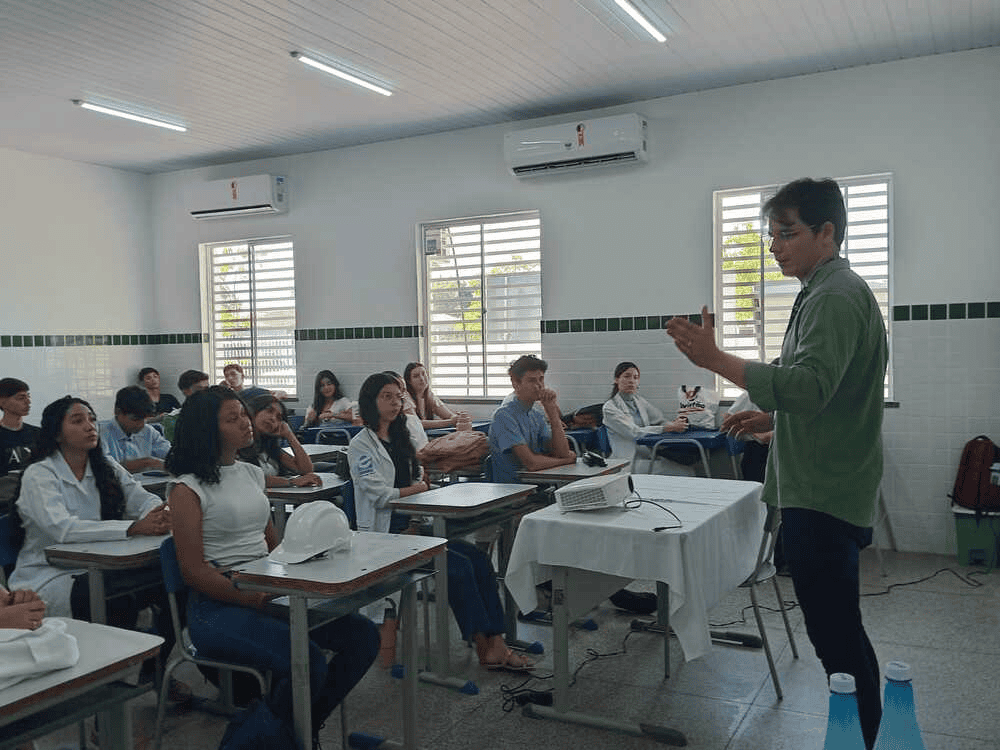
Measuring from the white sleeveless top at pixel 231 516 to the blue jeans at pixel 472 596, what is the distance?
95 centimetres

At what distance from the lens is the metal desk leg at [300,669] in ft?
7.97

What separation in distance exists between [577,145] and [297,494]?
12.5 feet

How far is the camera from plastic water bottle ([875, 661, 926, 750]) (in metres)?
1.03

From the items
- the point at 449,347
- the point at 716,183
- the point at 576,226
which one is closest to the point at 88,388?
the point at 449,347

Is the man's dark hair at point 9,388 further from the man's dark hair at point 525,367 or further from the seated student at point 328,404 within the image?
the man's dark hair at point 525,367

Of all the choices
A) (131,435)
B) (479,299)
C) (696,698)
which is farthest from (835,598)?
(479,299)

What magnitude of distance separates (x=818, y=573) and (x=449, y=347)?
5.91m

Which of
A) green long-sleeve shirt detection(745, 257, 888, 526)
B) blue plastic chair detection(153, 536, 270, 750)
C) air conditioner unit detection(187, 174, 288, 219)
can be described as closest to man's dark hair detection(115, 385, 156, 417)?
blue plastic chair detection(153, 536, 270, 750)

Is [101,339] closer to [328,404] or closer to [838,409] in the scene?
[328,404]

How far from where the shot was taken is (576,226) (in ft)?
23.2

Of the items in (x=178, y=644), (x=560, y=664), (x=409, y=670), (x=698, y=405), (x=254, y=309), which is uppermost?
(x=254, y=309)

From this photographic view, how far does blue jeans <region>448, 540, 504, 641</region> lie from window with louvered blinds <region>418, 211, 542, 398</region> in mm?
3808

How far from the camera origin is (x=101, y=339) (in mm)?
8594

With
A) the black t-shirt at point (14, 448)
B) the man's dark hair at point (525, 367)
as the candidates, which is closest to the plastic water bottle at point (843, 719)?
the man's dark hair at point (525, 367)
